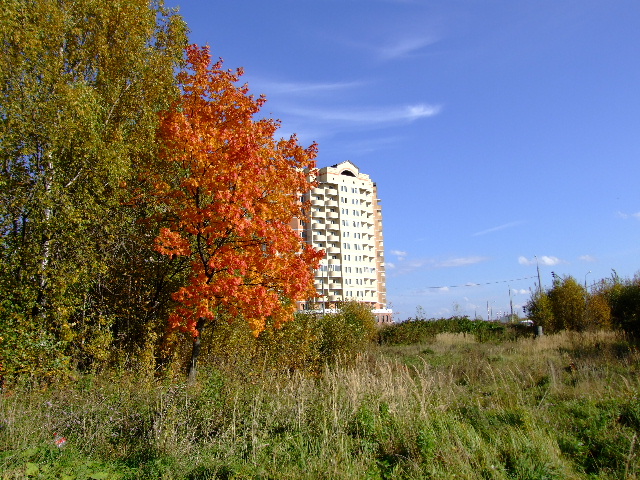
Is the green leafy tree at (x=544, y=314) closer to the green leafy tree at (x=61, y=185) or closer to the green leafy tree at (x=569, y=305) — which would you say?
the green leafy tree at (x=569, y=305)

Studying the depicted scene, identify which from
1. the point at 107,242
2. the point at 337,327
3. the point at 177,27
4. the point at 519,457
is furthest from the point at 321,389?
the point at 177,27

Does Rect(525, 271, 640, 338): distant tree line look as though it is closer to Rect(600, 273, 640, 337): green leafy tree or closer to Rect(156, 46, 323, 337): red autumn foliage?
Rect(600, 273, 640, 337): green leafy tree

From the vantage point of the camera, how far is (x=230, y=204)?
1140cm

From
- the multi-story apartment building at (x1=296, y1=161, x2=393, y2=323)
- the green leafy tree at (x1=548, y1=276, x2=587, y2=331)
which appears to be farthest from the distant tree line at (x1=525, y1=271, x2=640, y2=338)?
the multi-story apartment building at (x1=296, y1=161, x2=393, y2=323)

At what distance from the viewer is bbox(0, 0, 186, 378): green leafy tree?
1040 centimetres

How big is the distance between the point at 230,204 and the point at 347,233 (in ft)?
253

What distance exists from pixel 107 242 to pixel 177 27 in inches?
323

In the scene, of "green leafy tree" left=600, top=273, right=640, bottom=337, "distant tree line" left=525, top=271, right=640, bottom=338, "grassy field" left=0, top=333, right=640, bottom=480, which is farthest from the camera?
"distant tree line" left=525, top=271, right=640, bottom=338

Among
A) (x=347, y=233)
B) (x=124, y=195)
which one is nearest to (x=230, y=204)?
(x=124, y=195)

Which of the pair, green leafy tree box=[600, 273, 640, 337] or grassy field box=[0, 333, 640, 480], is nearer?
grassy field box=[0, 333, 640, 480]

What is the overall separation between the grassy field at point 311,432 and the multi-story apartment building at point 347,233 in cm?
7254

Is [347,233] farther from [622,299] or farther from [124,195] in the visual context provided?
[124,195]

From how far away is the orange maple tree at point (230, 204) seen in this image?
1132cm

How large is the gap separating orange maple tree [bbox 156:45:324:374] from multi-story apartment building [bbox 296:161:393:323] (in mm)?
67416
